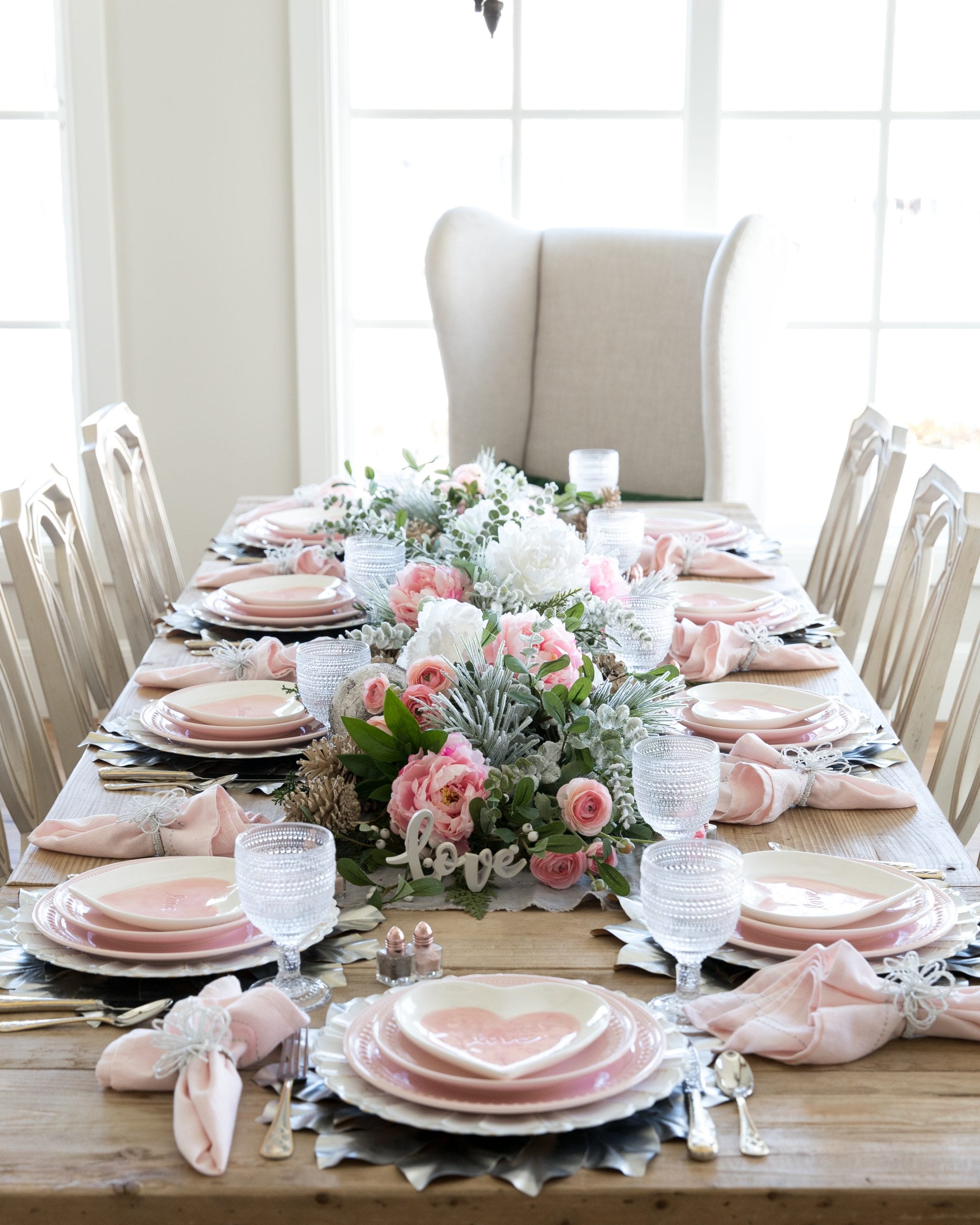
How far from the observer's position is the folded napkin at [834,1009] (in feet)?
2.74

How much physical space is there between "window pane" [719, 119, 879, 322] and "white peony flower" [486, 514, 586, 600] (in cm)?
247

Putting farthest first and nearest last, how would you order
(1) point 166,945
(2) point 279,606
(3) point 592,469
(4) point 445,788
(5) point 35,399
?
(5) point 35,399
(3) point 592,469
(2) point 279,606
(4) point 445,788
(1) point 166,945

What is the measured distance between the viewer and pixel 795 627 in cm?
184

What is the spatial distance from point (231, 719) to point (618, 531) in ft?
2.50

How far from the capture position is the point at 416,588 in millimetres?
1439

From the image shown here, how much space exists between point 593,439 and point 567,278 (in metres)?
0.43

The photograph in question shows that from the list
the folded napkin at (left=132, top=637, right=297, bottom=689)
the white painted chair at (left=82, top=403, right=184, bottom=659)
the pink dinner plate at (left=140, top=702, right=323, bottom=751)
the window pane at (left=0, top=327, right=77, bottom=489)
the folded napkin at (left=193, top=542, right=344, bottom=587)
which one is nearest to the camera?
the pink dinner plate at (left=140, top=702, right=323, bottom=751)

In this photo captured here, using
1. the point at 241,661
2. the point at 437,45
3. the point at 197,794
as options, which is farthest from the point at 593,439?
the point at 197,794

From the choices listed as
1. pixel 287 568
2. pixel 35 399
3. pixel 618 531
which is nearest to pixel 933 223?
pixel 618 531

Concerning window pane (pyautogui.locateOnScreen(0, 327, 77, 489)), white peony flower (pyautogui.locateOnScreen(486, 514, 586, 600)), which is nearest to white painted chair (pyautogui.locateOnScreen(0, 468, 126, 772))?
white peony flower (pyautogui.locateOnScreen(486, 514, 586, 600))

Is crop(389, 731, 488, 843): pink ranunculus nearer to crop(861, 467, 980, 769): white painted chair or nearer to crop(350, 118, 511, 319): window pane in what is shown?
crop(861, 467, 980, 769): white painted chair

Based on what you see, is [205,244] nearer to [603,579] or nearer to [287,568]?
[287,568]

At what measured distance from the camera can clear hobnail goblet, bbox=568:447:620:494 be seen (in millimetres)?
2404

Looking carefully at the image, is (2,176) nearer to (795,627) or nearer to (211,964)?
(795,627)
